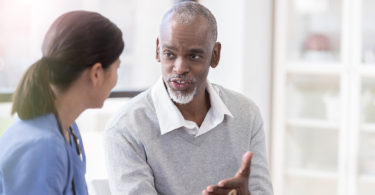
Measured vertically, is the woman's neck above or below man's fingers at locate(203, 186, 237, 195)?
above

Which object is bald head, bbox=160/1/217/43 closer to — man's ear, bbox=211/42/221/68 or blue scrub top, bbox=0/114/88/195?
man's ear, bbox=211/42/221/68

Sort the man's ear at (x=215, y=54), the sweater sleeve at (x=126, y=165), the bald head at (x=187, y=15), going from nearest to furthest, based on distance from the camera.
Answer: the sweater sleeve at (x=126, y=165) < the bald head at (x=187, y=15) < the man's ear at (x=215, y=54)

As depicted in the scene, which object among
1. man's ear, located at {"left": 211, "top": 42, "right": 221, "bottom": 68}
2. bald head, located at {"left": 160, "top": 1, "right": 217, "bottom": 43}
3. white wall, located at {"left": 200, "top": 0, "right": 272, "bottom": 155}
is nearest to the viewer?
bald head, located at {"left": 160, "top": 1, "right": 217, "bottom": 43}

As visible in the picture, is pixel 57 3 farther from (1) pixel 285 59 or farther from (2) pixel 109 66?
(2) pixel 109 66

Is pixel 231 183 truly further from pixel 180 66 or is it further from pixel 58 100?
pixel 58 100

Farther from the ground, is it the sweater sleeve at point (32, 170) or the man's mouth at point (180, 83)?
the man's mouth at point (180, 83)

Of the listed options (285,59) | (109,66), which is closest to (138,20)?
(285,59)

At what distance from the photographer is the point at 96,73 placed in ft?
4.08

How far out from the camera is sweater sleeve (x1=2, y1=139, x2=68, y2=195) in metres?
1.09

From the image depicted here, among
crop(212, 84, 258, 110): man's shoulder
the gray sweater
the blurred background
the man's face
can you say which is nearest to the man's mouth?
the man's face

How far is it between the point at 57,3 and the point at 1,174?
2610 millimetres

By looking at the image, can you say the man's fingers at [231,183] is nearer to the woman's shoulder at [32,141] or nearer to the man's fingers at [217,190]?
the man's fingers at [217,190]

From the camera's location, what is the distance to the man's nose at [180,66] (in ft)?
5.02

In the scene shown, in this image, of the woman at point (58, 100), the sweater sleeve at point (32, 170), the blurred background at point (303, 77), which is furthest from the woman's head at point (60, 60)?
the blurred background at point (303, 77)
